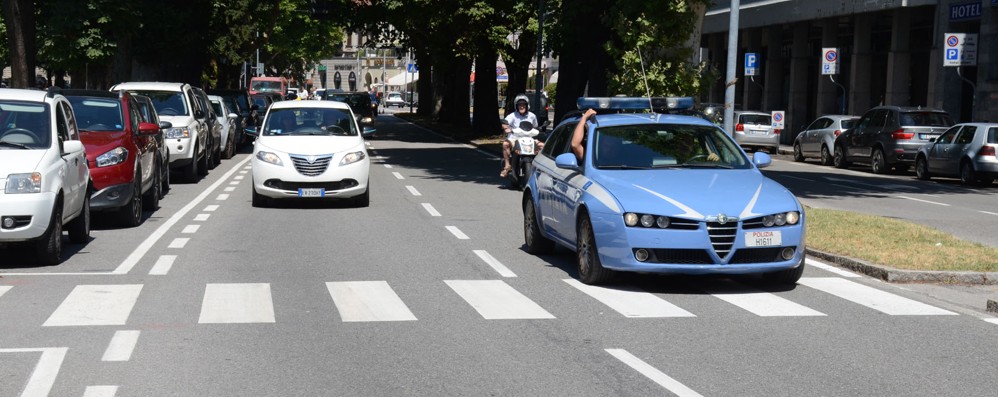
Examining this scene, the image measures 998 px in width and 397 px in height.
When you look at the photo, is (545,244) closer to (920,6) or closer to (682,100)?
(682,100)

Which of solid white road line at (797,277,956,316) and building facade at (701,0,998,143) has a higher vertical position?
building facade at (701,0,998,143)

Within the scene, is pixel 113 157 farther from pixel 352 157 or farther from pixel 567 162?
pixel 567 162

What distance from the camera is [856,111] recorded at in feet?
153

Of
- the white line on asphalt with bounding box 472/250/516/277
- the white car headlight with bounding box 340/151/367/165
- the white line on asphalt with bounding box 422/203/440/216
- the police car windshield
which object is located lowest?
the white line on asphalt with bounding box 422/203/440/216

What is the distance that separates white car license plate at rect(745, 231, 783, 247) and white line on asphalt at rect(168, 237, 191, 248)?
638 cm

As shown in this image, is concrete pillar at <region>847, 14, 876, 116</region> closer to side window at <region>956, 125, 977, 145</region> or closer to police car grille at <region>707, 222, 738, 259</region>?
side window at <region>956, 125, 977, 145</region>

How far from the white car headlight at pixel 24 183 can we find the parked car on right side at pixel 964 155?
20917 millimetres

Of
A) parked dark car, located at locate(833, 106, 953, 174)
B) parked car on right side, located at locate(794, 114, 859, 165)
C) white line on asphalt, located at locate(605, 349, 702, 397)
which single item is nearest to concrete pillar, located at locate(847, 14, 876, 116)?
parked car on right side, located at locate(794, 114, 859, 165)

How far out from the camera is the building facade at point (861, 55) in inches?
1529

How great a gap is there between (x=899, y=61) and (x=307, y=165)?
29.2 meters

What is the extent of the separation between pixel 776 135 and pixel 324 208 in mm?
27601

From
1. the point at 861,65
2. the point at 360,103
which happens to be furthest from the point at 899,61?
the point at 360,103

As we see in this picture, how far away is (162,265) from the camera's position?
1276 cm

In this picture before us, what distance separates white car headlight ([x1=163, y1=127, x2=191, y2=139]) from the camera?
80.1 feet
